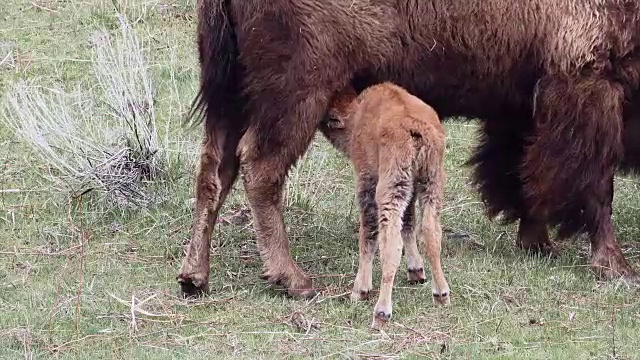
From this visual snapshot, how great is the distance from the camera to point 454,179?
9.11m

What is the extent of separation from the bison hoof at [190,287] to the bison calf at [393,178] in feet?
2.84

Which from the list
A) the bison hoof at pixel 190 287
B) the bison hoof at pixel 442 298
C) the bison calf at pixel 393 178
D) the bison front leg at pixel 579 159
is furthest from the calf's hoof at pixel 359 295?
the bison front leg at pixel 579 159

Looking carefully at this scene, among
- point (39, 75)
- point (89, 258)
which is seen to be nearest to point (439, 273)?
point (89, 258)

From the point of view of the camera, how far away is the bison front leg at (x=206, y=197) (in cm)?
681

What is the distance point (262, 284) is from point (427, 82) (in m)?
1.48

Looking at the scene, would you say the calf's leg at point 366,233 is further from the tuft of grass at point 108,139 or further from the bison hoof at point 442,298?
the tuft of grass at point 108,139

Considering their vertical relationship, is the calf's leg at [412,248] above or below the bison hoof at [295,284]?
above

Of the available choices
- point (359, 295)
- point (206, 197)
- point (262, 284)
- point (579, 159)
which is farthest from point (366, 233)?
point (579, 159)

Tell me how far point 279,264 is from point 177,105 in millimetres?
3676

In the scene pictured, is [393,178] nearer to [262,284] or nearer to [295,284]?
[295,284]

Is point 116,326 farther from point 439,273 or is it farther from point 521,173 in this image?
point 521,173

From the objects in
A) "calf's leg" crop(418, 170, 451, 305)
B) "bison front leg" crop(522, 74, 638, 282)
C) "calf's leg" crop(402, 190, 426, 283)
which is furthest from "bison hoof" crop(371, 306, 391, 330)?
"bison front leg" crop(522, 74, 638, 282)

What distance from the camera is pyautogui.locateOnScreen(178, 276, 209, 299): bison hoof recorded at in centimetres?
679

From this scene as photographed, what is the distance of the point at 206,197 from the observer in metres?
7.02
